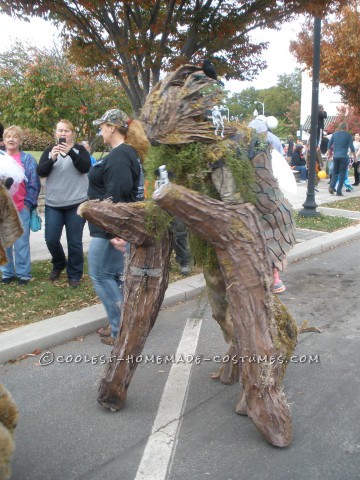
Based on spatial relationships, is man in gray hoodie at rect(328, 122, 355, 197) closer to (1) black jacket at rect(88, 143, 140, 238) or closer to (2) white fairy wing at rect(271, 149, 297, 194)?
(1) black jacket at rect(88, 143, 140, 238)

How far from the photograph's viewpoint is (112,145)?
13.6ft

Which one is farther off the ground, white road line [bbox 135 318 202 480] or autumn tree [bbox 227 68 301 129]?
autumn tree [bbox 227 68 301 129]

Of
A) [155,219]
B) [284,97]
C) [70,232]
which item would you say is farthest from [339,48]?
[284,97]

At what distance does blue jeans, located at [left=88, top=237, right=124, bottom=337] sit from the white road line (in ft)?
2.05

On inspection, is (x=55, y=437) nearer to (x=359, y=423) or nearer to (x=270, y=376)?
(x=270, y=376)

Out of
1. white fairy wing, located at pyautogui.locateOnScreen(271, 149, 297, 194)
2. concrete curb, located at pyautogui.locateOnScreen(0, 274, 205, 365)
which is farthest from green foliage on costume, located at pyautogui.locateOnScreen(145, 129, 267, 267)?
concrete curb, located at pyautogui.locateOnScreen(0, 274, 205, 365)

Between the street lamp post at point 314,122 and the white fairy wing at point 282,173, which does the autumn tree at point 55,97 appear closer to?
the street lamp post at point 314,122

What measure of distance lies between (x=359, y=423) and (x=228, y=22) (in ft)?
16.5

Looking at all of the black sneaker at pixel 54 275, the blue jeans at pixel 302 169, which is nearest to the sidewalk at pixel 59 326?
the black sneaker at pixel 54 275

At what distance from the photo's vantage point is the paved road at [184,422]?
8.89 ft

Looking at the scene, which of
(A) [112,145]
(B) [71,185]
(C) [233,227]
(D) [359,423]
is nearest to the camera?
(C) [233,227]

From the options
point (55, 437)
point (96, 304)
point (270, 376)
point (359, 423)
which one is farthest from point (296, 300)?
point (55, 437)

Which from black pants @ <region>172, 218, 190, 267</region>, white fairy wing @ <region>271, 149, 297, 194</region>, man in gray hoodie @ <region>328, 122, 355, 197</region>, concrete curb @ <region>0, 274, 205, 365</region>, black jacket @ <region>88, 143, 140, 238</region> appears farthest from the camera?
man in gray hoodie @ <region>328, 122, 355, 197</region>

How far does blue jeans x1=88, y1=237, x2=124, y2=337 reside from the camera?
13.0 feet
